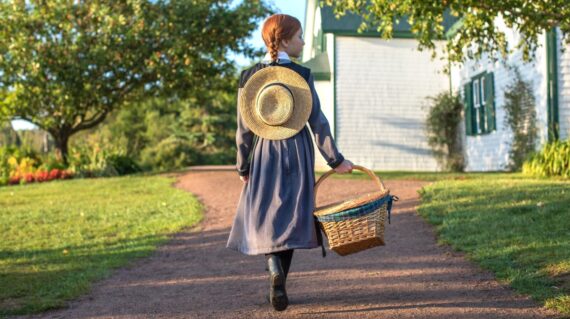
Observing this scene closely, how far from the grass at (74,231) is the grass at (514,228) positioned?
10.7 feet

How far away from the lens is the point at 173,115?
1613 inches

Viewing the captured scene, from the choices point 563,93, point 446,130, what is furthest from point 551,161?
point 446,130

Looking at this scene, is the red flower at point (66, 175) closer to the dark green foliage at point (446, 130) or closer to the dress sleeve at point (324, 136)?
the dark green foliage at point (446, 130)

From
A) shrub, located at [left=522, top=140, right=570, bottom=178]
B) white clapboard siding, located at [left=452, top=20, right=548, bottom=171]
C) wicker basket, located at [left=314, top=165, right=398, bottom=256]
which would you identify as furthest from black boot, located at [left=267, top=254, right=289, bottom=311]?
white clapboard siding, located at [left=452, top=20, right=548, bottom=171]

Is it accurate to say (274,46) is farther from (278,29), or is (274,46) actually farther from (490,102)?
(490,102)

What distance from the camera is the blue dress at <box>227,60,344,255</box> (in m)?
4.75

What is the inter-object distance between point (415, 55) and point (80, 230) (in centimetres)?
1312

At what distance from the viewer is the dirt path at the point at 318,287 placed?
4.90m

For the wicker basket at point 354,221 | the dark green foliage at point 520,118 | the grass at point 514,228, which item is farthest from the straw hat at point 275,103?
the dark green foliage at point 520,118

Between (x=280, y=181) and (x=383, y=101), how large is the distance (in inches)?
651

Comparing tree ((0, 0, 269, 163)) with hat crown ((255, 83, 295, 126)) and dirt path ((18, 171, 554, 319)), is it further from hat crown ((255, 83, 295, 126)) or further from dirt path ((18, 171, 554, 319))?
hat crown ((255, 83, 295, 126))

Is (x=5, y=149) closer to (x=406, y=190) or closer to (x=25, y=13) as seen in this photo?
(x=25, y=13)

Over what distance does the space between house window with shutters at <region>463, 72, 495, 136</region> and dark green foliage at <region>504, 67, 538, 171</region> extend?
1.38 m

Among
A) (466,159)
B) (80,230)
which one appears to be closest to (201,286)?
(80,230)
